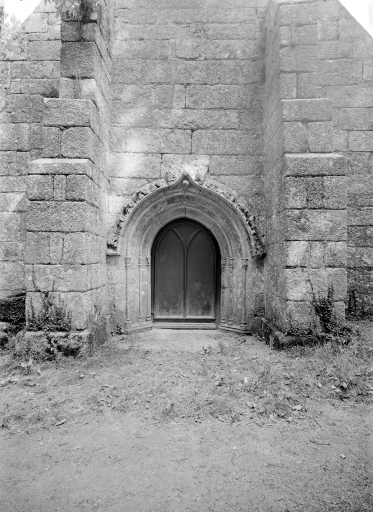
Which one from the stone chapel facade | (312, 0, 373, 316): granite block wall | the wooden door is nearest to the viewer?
the stone chapel facade

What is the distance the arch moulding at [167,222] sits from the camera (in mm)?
5195

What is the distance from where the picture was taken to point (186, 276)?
5.89 metres

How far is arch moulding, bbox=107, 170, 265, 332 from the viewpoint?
5195mm

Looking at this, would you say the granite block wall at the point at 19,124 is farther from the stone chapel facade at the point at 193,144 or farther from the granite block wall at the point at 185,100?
→ the granite block wall at the point at 185,100

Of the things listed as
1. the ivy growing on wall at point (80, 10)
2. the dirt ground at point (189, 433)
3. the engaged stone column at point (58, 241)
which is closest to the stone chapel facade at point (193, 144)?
the ivy growing on wall at point (80, 10)

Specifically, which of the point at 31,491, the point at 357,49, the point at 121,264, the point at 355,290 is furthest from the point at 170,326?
the point at 357,49

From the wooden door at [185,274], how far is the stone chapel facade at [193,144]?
2 centimetres

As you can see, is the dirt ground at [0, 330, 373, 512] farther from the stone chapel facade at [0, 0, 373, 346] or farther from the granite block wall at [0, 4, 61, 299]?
the granite block wall at [0, 4, 61, 299]

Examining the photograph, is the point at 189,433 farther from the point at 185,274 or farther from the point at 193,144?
the point at 193,144

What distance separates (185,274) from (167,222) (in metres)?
0.96

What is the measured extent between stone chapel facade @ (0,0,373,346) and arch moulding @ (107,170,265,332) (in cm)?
2

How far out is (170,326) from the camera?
5.79 meters

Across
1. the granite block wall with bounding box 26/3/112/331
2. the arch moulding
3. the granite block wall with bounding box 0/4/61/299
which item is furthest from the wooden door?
the granite block wall with bounding box 0/4/61/299

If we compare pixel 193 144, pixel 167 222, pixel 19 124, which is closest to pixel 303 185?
pixel 193 144
